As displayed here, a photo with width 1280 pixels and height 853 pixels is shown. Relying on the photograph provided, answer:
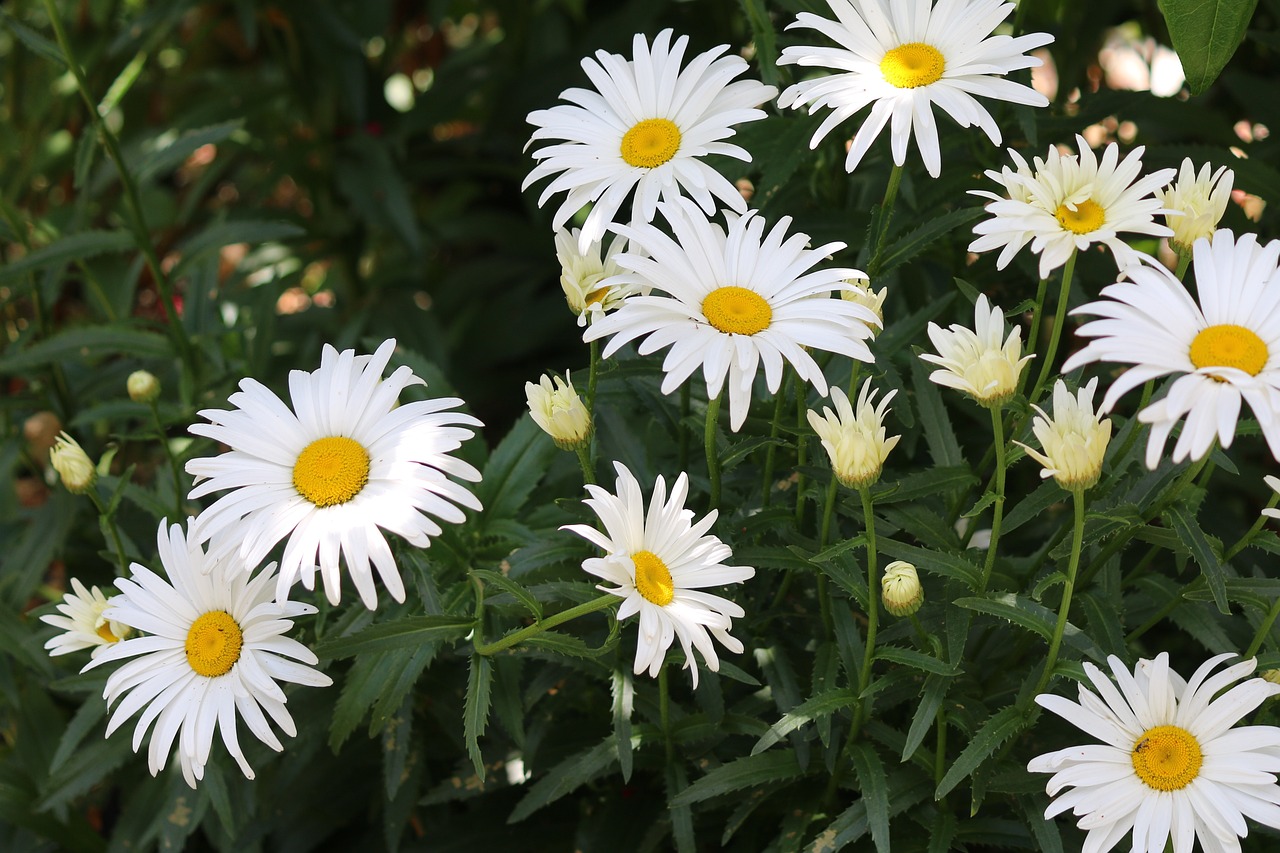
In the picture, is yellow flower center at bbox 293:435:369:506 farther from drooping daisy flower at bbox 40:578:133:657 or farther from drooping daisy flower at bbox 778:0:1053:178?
drooping daisy flower at bbox 778:0:1053:178

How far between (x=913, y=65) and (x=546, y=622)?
1.90 ft

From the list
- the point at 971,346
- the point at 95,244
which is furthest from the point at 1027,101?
the point at 95,244

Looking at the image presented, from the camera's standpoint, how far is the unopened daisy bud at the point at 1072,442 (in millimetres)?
871

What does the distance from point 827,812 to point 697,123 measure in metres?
0.68

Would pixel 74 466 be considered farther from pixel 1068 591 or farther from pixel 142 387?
pixel 1068 591

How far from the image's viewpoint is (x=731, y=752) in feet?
4.01

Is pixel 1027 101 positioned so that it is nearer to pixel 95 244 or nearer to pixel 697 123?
pixel 697 123

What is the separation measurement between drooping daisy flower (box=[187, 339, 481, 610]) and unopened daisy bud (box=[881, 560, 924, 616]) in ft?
1.09

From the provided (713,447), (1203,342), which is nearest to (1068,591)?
(1203,342)

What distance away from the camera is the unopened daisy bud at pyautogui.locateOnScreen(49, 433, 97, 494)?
1151 mm

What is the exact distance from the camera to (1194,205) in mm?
992

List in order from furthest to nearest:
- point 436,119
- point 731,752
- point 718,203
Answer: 1. point 436,119
2. point 718,203
3. point 731,752

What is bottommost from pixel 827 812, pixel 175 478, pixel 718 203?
pixel 827 812

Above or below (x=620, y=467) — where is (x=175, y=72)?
above
